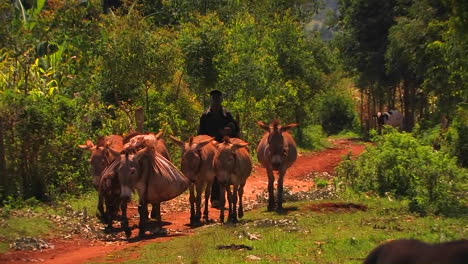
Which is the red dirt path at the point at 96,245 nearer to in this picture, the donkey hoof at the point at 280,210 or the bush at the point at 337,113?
the donkey hoof at the point at 280,210

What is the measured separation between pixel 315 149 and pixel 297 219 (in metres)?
21.9

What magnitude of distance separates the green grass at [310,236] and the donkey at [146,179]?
3.33 ft

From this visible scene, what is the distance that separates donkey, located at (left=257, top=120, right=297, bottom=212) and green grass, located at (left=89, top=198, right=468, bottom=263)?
3.24ft

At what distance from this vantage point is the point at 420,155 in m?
15.9

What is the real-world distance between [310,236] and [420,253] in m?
6.42

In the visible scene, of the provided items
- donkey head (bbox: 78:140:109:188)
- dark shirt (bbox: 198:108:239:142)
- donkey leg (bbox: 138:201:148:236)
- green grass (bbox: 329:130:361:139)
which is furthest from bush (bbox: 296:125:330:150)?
donkey leg (bbox: 138:201:148:236)

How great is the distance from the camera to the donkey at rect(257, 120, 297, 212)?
14844 mm

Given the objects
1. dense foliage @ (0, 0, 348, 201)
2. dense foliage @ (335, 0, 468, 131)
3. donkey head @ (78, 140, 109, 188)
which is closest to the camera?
donkey head @ (78, 140, 109, 188)

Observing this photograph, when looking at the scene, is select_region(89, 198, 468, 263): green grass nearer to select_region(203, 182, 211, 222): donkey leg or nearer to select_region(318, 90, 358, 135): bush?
select_region(203, 182, 211, 222): donkey leg

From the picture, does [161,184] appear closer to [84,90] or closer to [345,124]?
[84,90]

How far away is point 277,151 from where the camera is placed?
14844mm

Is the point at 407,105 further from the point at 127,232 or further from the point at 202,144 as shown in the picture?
the point at 127,232

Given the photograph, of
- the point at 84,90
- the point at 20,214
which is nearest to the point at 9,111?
the point at 20,214

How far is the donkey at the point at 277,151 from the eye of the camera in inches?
Answer: 584
